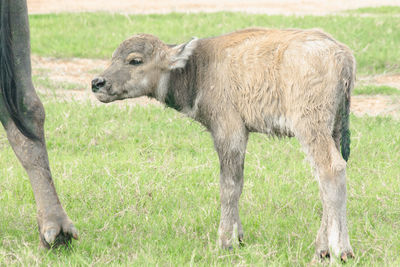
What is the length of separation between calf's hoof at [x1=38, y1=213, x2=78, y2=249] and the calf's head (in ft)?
3.12

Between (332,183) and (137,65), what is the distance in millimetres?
1692

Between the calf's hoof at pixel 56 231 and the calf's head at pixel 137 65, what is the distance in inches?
37.4

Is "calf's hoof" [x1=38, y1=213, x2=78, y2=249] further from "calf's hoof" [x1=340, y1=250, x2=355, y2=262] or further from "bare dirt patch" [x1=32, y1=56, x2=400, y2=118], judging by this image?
"bare dirt patch" [x1=32, y1=56, x2=400, y2=118]

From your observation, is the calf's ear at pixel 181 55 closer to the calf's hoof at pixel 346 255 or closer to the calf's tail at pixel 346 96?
the calf's tail at pixel 346 96

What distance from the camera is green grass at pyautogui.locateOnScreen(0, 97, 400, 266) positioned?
16.0ft

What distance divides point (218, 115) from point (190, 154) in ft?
8.04

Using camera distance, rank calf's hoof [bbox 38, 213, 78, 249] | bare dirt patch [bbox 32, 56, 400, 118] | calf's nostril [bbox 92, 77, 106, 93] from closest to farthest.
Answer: calf's hoof [bbox 38, 213, 78, 249]
calf's nostril [bbox 92, 77, 106, 93]
bare dirt patch [bbox 32, 56, 400, 118]

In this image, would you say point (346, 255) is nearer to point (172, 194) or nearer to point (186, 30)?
point (172, 194)

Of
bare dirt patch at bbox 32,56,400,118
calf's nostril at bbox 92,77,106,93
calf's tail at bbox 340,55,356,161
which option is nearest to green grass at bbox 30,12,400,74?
bare dirt patch at bbox 32,56,400,118

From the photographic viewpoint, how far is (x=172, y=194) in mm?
6188

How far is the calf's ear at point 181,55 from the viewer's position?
5.15 meters

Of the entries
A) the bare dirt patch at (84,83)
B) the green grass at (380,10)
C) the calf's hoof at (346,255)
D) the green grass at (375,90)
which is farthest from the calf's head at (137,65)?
the green grass at (380,10)

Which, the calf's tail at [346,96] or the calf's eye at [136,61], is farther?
the calf's eye at [136,61]

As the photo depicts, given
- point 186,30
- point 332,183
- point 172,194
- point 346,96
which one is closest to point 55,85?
point 186,30
